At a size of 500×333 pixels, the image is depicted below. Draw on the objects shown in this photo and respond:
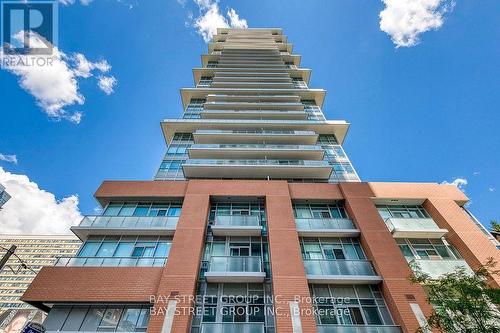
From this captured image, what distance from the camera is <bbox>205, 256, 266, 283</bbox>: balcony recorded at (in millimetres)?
12648

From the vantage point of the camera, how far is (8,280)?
122062 millimetres

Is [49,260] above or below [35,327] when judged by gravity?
above

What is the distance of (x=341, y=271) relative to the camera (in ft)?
43.3

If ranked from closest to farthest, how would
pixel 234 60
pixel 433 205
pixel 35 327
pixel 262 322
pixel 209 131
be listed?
pixel 35 327
pixel 262 322
pixel 433 205
pixel 209 131
pixel 234 60

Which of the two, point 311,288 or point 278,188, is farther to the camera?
point 278,188

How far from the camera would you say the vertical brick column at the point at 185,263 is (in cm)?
1052

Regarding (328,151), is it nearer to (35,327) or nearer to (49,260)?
(35,327)

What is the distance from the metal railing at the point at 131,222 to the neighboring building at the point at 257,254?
69mm

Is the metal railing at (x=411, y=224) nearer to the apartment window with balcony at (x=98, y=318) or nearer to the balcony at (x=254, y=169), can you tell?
the balcony at (x=254, y=169)

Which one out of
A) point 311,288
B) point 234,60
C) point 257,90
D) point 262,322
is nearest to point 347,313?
point 311,288

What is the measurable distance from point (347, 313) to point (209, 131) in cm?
2012

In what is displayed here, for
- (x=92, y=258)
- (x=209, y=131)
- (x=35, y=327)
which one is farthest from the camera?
(x=209, y=131)

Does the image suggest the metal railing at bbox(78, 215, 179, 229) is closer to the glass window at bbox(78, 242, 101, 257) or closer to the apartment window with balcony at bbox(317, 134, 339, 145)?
the glass window at bbox(78, 242, 101, 257)

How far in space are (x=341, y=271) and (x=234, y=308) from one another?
233 inches
